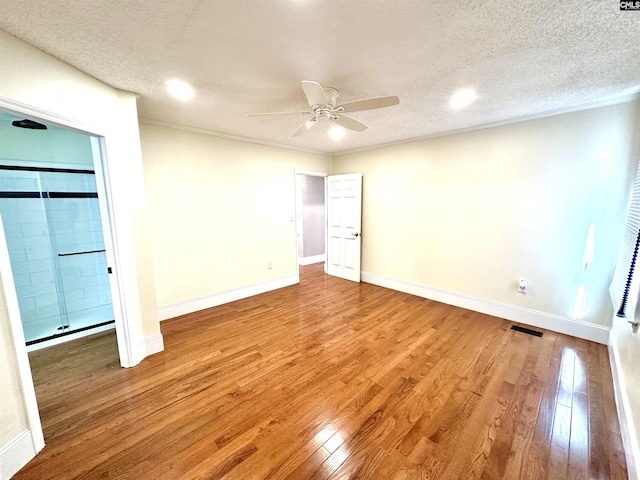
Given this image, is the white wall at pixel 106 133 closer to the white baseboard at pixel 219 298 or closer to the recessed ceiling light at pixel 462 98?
the white baseboard at pixel 219 298

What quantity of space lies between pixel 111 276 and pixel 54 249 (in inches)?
53.4

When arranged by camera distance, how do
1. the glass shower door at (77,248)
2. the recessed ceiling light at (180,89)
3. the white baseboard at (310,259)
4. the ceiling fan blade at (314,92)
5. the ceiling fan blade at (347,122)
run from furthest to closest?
the white baseboard at (310,259)
the glass shower door at (77,248)
the ceiling fan blade at (347,122)
the recessed ceiling light at (180,89)
the ceiling fan blade at (314,92)

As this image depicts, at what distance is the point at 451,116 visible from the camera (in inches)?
116

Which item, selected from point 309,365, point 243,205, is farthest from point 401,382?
point 243,205

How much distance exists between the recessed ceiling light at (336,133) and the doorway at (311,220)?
2447mm

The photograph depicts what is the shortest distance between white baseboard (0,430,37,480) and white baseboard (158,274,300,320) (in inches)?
69.3

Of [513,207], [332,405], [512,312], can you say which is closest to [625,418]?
[512,312]

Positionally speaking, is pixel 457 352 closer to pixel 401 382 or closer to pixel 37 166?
pixel 401 382

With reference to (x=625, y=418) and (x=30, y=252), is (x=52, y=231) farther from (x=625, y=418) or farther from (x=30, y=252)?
(x=625, y=418)

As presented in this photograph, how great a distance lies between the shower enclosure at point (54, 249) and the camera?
2.67 m

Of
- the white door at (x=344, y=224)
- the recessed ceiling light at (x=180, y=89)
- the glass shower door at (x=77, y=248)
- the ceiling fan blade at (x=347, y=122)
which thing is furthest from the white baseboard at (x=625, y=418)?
the glass shower door at (x=77, y=248)

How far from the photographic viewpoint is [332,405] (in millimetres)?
1923

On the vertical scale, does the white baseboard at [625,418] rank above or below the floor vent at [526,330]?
above

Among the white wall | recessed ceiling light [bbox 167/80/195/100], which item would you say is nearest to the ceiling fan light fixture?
recessed ceiling light [bbox 167/80/195/100]
